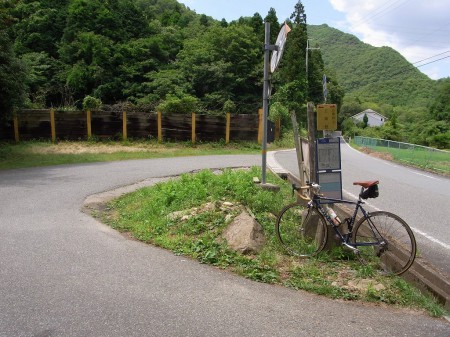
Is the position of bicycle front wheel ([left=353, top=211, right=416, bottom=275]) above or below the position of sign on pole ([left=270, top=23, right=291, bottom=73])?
below

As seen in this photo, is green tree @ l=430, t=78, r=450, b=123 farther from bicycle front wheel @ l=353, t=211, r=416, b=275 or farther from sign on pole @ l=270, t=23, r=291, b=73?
bicycle front wheel @ l=353, t=211, r=416, b=275

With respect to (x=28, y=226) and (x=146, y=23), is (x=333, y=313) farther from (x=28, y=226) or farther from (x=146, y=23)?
(x=146, y=23)

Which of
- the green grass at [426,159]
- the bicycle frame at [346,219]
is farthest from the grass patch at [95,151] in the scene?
the bicycle frame at [346,219]

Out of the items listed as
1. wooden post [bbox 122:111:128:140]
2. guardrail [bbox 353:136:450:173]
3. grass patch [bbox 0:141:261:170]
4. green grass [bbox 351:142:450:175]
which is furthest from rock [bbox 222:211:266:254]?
wooden post [bbox 122:111:128:140]

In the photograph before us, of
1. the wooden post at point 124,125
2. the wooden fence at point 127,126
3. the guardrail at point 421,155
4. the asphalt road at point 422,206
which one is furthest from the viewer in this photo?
the wooden post at point 124,125

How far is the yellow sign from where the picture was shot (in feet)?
19.3

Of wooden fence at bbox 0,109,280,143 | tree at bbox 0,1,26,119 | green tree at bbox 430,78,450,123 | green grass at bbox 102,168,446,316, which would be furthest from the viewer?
green tree at bbox 430,78,450,123

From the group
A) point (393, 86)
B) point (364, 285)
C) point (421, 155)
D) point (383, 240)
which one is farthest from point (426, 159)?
point (393, 86)

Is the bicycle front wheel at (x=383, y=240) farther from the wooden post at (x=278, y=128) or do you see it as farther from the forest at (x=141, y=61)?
the forest at (x=141, y=61)

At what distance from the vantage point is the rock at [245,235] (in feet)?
16.9

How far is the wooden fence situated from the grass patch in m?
0.56

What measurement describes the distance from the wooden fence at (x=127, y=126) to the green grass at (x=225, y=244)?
45.3 ft

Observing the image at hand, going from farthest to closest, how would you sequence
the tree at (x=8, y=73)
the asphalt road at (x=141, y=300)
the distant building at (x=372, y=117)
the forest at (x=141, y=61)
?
the distant building at (x=372, y=117) → the forest at (x=141, y=61) → the tree at (x=8, y=73) → the asphalt road at (x=141, y=300)

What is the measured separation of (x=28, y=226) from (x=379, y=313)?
5.59 m
